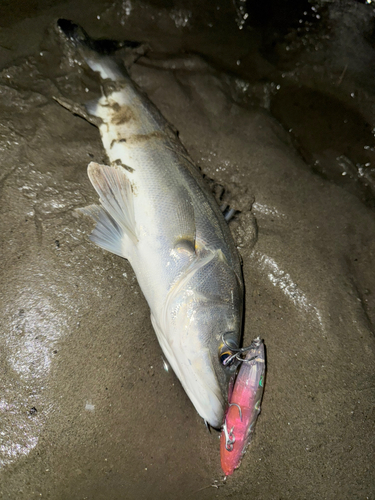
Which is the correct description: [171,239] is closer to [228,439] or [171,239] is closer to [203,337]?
[203,337]

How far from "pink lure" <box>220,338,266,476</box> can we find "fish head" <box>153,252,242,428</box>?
27cm

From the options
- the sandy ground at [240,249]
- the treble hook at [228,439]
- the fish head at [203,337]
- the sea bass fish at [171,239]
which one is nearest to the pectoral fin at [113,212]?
the sea bass fish at [171,239]

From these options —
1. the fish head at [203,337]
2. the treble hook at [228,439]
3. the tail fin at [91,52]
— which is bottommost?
the treble hook at [228,439]

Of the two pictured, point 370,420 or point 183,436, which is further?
point 370,420

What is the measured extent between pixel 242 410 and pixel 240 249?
1474 mm

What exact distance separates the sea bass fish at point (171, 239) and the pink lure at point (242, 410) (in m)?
0.26

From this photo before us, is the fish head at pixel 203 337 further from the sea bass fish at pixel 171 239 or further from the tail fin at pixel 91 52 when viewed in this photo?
the tail fin at pixel 91 52

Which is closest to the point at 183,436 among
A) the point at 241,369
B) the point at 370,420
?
the point at 241,369

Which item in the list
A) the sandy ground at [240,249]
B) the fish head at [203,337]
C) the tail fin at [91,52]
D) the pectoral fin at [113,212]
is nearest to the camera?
the fish head at [203,337]

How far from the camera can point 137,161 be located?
116 inches

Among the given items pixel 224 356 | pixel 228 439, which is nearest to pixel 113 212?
pixel 224 356

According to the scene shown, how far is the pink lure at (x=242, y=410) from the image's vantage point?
249cm

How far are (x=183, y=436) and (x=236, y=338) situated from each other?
0.92 m

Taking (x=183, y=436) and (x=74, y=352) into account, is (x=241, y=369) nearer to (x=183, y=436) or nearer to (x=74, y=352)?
(x=183, y=436)
